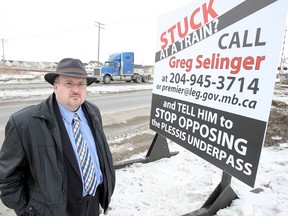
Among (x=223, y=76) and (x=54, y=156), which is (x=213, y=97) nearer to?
(x=223, y=76)

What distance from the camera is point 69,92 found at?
6.06 ft

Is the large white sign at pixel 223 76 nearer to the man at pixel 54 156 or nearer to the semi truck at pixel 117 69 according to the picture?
the man at pixel 54 156

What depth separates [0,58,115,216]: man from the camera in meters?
1.67

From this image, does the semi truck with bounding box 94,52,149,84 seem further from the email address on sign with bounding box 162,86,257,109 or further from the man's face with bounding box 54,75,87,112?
the man's face with bounding box 54,75,87,112

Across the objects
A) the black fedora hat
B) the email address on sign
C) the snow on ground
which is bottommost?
the snow on ground

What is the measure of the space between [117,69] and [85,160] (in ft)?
73.5

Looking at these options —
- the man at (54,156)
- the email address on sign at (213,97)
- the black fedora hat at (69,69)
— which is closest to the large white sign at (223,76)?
the email address on sign at (213,97)

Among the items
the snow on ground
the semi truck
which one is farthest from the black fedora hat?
the semi truck

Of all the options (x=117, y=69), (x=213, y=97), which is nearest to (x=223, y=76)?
(x=213, y=97)

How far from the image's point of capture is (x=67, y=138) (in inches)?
69.7

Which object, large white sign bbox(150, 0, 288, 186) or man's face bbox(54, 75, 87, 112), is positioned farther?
large white sign bbox(150, 0, 288, 186)

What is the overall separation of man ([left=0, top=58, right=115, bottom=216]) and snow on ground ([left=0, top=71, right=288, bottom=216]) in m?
1.28

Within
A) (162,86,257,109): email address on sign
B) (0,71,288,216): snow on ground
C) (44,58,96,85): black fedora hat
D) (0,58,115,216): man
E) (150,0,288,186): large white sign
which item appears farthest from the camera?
(0,71,288,216): snow on ground

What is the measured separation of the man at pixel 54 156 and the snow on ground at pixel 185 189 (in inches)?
50.4
